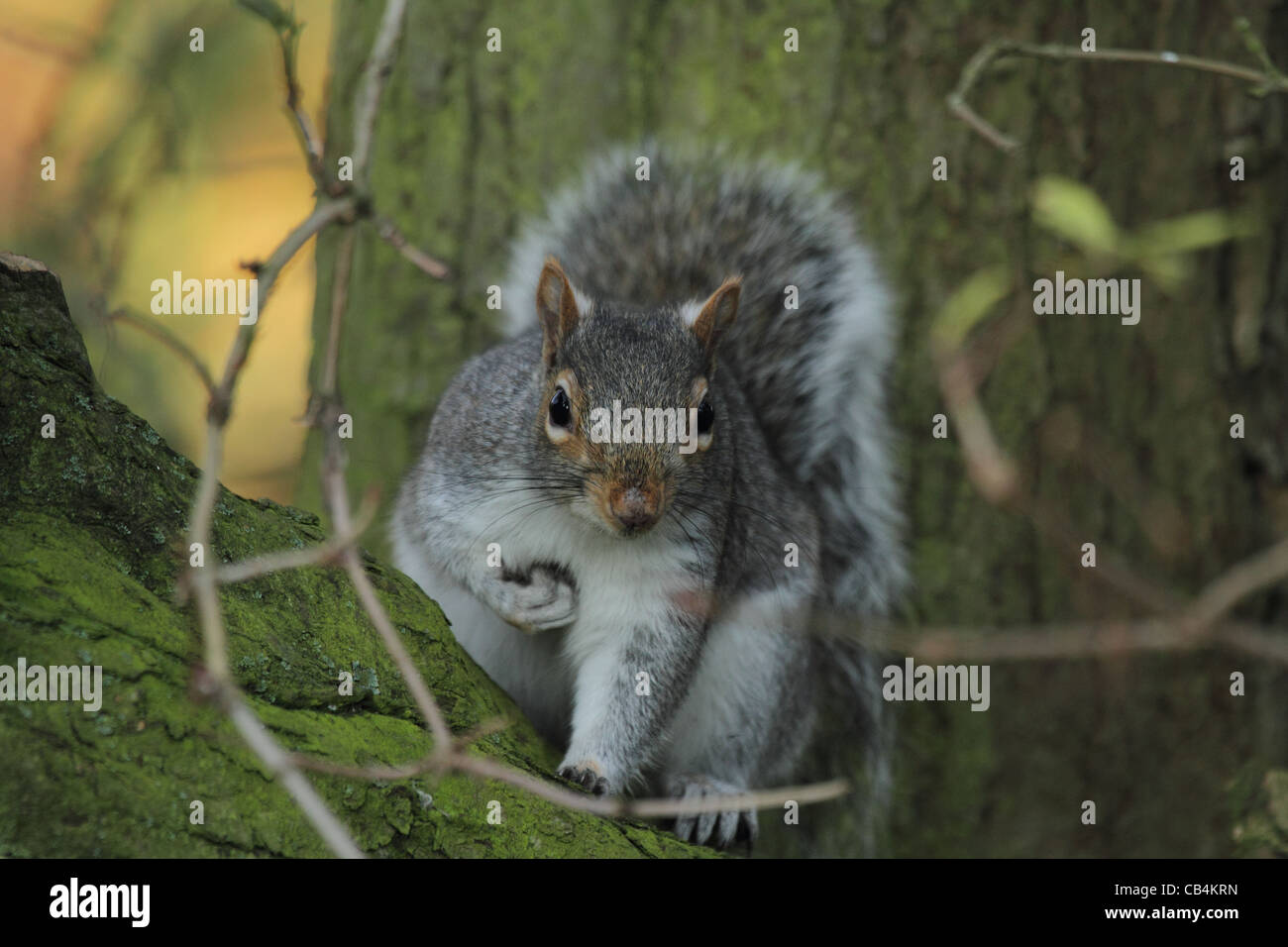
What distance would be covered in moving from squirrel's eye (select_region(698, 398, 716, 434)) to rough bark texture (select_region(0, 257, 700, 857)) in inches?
18.7

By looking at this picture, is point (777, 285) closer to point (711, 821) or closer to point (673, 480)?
point (673, 480)

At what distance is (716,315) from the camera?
182 centimetres

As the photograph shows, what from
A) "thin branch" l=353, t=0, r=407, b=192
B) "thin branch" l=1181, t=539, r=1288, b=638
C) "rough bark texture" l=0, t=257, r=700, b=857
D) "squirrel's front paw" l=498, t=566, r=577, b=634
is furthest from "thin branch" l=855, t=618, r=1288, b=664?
"squirrel's front paw" l=498, t=566, r=577, b=634

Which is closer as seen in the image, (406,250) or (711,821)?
(406,250)

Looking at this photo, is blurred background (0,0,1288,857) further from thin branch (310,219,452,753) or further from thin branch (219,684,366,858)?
thin branch (219,684,366,858)

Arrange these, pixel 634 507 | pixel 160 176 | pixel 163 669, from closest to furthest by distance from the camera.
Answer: pixel 163 669 < pixel 634 507 < pixel 160 176

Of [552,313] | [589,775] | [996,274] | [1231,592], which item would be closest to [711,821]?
[589,775]

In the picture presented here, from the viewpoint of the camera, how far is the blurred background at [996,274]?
230cm

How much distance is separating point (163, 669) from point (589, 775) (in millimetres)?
671

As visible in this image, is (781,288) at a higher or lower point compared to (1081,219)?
higher

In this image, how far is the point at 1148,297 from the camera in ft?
7.80

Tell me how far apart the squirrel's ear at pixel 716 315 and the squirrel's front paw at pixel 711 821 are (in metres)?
0.72

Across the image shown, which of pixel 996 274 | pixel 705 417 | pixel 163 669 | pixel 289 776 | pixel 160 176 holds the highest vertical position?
pixel 160 176
